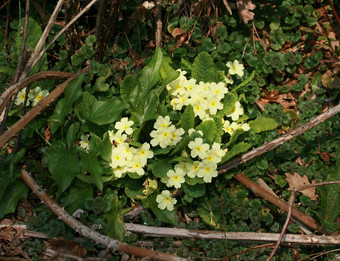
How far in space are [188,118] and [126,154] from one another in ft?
1.70

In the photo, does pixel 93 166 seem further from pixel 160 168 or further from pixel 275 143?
pixel 275 143

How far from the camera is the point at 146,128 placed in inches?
125

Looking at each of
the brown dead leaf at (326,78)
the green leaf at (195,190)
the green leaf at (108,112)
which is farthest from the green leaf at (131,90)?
the brown dead leaf at (326,78)

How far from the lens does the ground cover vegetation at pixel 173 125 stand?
2.98 m

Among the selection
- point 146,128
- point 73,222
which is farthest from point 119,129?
point 73,222

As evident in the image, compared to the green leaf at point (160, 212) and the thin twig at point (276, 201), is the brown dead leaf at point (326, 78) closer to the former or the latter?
the thin twig at point (276, 201)

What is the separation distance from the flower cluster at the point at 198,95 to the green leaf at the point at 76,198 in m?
0.91

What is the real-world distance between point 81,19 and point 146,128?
1.34m

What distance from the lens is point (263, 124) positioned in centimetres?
336

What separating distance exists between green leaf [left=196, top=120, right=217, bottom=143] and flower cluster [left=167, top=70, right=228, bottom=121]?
10 centimetres

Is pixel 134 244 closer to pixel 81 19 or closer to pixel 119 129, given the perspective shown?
pixel 119 129

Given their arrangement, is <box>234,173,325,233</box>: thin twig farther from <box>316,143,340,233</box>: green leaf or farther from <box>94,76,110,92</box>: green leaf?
<box>94,76,110,92</box>: green leaf

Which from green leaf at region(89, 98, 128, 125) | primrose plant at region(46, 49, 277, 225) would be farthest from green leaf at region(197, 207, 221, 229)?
green leaf at region(89, 98, 128, 125)

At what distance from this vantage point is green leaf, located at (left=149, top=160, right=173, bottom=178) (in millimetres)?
2959
